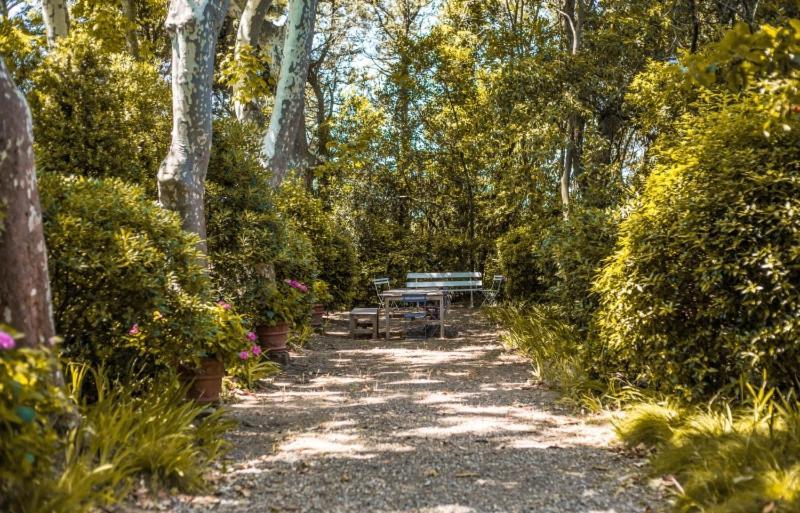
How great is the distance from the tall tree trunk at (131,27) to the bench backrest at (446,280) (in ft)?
23.5

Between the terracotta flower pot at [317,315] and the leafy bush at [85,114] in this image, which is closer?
the leafy bush at [85,114]

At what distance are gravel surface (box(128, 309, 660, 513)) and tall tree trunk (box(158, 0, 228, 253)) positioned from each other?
77.4 inches

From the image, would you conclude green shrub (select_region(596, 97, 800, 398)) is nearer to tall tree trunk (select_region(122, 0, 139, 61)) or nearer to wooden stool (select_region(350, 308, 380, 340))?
wooden stool (select_region(350, 308, 380, 340))

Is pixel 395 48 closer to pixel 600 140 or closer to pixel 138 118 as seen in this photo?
pixel 600 140

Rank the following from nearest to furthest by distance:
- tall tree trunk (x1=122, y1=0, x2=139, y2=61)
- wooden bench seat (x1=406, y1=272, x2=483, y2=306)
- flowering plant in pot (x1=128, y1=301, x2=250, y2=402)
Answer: flowering plant in pot (x1=128, y1=301, x2=250, y2=402) < tall tree trunk (x1=122, y1=0, x2=139, y2=61) < wooden bench seat (x1=406, y1=272, x2=483, y2=306)

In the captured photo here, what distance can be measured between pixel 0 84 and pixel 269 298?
4.93 meters

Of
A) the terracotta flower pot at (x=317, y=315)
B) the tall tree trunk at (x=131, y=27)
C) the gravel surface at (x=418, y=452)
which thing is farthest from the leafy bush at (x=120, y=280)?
the tall tree trunk at (x=131, y=27)

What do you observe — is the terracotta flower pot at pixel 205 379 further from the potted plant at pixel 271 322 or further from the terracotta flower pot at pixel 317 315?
the terracotta flower pot at pixel 317 315

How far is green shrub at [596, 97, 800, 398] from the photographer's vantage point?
430cm

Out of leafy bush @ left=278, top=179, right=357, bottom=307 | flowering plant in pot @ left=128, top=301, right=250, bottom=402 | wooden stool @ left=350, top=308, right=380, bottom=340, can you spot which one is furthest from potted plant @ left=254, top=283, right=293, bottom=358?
leafy bush @ left=278, top=179, right=357, bottom=307

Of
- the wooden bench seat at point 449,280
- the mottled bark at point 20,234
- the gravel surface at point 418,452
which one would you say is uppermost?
the mottled bark at point 20,234

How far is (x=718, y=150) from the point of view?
16.0 ft

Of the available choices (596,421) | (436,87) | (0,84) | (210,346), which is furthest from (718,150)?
(436,87)

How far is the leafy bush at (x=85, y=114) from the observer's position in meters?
7.31
